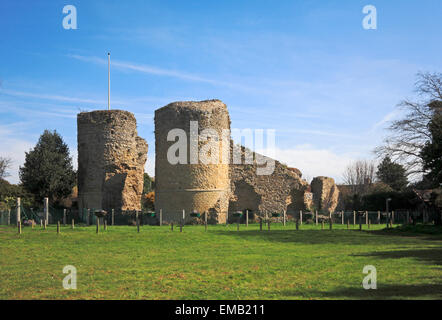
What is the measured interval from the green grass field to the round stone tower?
1234cm

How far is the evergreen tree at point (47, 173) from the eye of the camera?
40.8m

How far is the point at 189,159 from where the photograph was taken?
109ft

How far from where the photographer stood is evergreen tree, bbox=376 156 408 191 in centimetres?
5203

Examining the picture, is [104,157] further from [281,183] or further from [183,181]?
[281,183]

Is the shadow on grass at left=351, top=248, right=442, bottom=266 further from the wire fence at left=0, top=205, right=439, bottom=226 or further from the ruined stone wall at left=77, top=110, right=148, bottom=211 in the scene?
the ruined stone wall at left=77, top=110, right=148, bottom=211

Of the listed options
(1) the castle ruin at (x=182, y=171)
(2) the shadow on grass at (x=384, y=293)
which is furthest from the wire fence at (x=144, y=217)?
(2) the shadow on grass at (x=384, y=293)

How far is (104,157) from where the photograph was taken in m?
34.8

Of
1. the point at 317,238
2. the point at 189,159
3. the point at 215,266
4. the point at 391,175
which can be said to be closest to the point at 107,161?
the point at 189,159

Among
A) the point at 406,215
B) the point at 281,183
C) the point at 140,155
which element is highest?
the point at 140,155

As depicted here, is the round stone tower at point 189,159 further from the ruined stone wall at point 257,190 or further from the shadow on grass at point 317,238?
the shadow on grass at point 317,238

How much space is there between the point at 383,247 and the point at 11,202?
99.5 feet

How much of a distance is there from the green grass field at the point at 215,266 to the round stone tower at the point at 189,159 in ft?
40.5

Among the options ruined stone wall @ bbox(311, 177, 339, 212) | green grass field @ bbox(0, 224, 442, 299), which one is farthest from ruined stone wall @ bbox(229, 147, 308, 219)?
green grass field @ bbox(0, 224, 442, 299)
